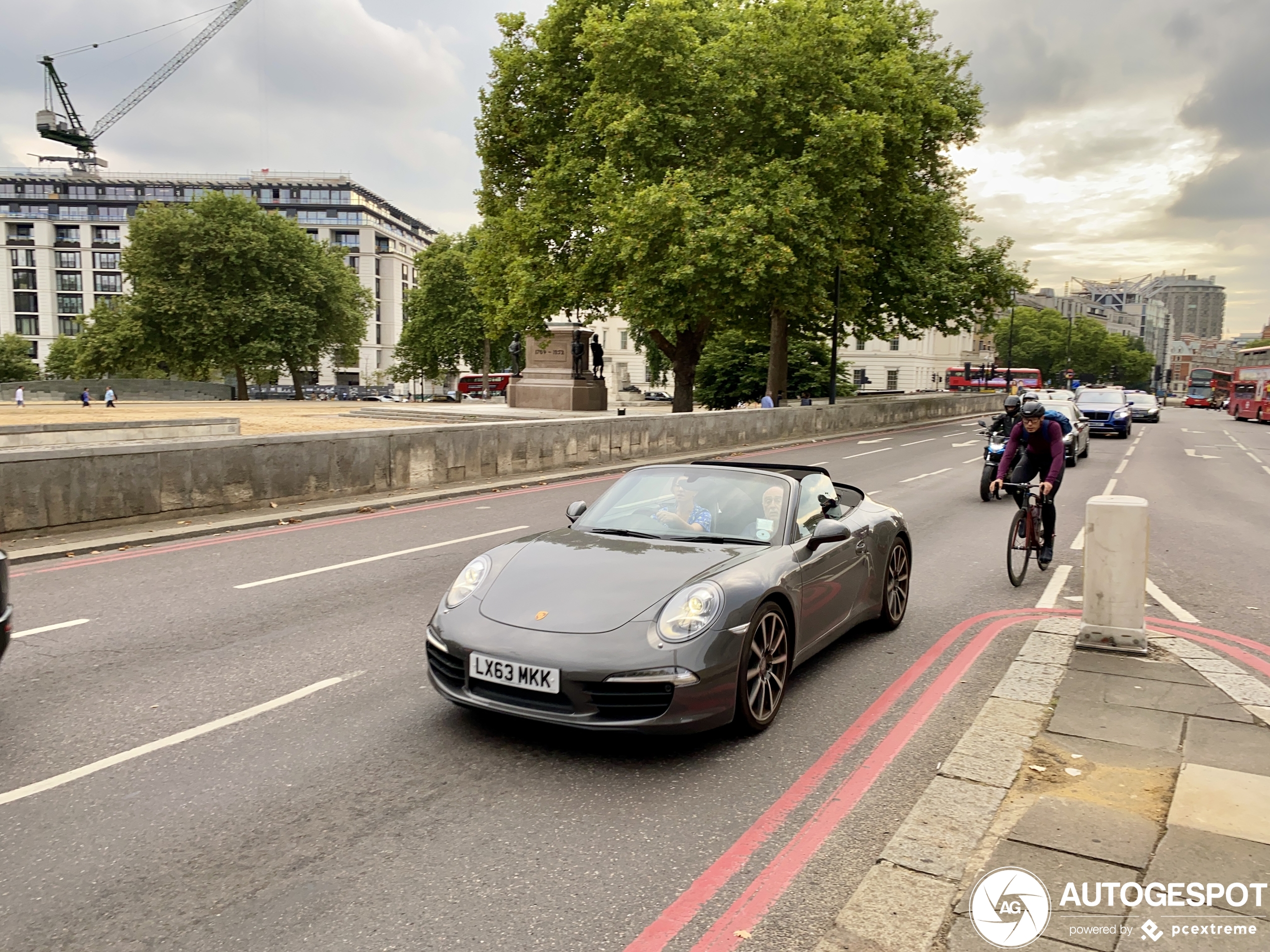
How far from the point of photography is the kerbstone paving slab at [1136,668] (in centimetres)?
541

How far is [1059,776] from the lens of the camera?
3.97 metres

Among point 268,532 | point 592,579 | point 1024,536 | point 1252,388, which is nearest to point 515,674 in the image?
point 592,579

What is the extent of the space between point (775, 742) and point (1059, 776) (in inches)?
51.9

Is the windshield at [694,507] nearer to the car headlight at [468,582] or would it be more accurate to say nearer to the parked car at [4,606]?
the car headlight at [468,582]

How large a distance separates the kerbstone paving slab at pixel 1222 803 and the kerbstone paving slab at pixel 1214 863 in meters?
0.05

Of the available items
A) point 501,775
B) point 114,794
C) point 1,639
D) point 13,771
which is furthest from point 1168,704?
point 1,639

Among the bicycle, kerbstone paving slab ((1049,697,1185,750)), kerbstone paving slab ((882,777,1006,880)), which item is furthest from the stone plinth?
kerbstone paving slab ((882,777,1006,880))

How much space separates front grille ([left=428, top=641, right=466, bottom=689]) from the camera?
173 inches

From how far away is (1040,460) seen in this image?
29.1 ft

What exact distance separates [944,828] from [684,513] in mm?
2498

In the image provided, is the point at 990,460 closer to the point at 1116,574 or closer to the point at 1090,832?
the point at 1116,574

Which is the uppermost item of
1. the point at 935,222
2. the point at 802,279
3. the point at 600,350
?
the point at 935,222

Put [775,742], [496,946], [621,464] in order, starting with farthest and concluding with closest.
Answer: [621,464] → [775,742] → [496,946]

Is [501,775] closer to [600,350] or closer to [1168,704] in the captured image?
[1168,704]
